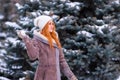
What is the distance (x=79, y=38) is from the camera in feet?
23.1

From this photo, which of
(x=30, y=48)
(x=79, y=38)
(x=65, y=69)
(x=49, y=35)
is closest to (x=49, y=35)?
(x=49, y=35)

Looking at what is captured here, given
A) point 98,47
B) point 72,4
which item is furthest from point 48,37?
point 72,4

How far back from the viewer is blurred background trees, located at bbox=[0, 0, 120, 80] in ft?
22.7

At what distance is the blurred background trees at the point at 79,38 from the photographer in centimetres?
691

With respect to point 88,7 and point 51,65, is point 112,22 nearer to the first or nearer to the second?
point 88,7

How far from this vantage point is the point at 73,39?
7254 mm

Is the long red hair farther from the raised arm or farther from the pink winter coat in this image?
the raised arm

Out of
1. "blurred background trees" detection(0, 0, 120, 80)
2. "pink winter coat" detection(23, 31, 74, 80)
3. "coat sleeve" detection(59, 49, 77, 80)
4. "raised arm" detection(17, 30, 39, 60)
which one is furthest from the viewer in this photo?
"blurred background trees" detection(0, 0, 120, 80)

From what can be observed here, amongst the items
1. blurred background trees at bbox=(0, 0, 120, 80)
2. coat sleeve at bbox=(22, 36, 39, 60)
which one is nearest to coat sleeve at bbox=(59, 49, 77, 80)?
coat sleeve at bbox=(22, 36, 39, 60)

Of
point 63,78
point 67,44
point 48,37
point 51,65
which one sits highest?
point 48,37

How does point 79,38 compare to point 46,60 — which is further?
point 79,38

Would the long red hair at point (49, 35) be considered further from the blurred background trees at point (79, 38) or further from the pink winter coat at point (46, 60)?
the blurred background trees at point (79, 38)

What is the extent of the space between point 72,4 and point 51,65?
9.12 feet

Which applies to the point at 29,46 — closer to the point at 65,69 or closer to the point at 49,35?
the point at 49,35
